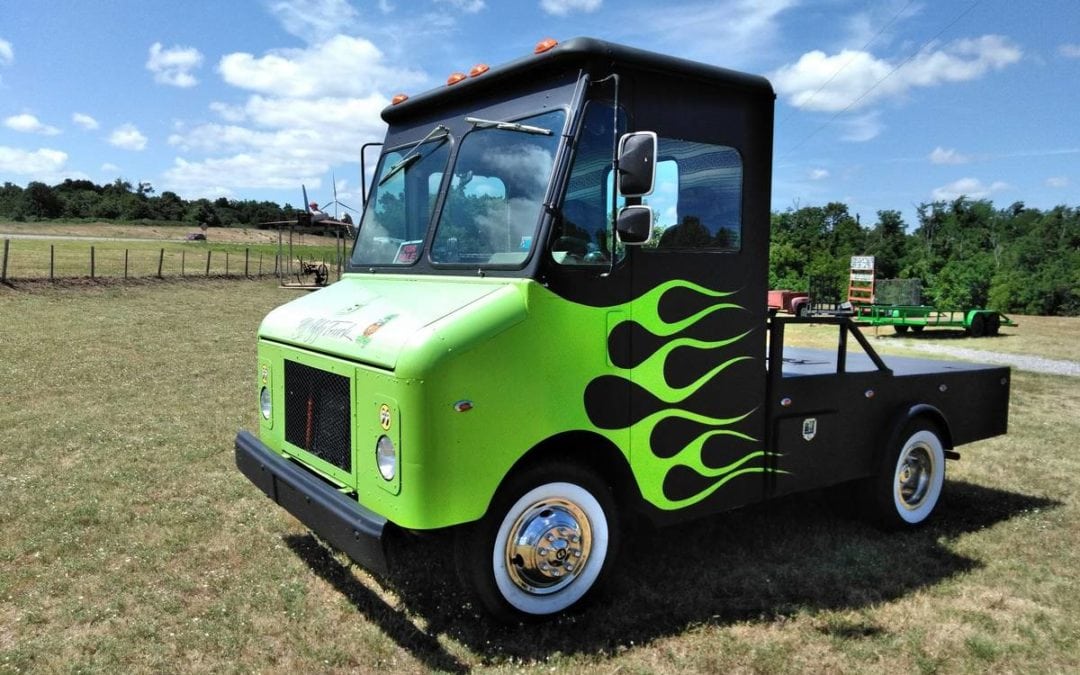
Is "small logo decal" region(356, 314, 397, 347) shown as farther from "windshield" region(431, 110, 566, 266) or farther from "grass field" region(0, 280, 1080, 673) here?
"grass field" region(0, 280, 1080, 673)

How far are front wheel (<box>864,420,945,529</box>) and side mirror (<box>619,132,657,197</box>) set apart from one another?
3.02 metres

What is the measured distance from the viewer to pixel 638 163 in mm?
3625

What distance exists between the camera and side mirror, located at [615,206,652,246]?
3697 millimetres

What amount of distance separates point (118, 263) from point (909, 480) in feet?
112

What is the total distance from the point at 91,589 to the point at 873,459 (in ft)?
16.9

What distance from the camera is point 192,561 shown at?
488 cm

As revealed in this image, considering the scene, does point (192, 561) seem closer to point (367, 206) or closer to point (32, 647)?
point (32, 647)

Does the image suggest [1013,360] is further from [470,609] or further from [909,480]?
[470,609]

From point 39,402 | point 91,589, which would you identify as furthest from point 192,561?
point 39,402

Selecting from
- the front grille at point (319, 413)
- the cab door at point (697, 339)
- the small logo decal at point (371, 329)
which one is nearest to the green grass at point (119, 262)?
the front grille at point (319, 413)

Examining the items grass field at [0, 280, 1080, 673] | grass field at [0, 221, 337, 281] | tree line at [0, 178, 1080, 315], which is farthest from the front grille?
tree line at [0, 178, 1080, 315]

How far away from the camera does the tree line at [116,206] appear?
7931 cm

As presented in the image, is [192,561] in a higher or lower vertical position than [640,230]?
lower

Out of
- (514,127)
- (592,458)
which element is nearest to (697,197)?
(514,127)
